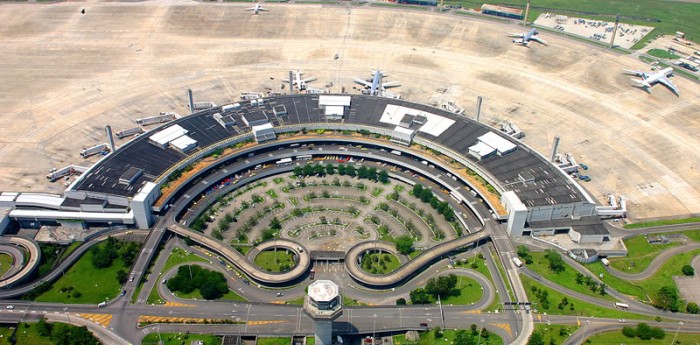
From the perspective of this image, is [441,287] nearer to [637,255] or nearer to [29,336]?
[637,255]

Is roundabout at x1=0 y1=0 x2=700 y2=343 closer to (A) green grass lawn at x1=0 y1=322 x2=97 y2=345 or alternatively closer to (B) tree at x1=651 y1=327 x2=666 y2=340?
(A) green grass lawn at x1=0 y1=322 x2=97 y2=345

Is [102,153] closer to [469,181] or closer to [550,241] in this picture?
[469,181]

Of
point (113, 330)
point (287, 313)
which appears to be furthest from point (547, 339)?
point (113, 330)

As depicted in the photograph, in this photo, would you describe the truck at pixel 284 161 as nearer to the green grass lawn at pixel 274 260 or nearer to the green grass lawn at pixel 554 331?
the green grass lawn at pixel 274 260

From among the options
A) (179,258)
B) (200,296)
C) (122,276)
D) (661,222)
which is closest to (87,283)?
(122,276)

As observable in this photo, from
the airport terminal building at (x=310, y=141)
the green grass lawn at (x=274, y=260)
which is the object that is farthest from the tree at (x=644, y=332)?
the green grass lawn at (x=274, y=260)

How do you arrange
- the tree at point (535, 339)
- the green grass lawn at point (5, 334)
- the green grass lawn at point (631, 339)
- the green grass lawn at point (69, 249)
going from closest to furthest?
the tree at point (535, 339), the green grass lawn at point (5, 334), the green grass lawn at point (631, 339), the green grass lawn at point (69, 249)
